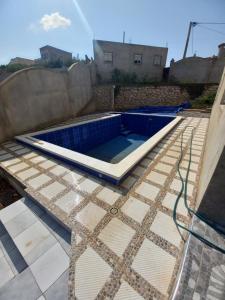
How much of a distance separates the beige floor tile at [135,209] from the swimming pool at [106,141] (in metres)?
0.48

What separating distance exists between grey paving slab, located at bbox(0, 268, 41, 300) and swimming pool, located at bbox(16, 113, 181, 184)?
1581mm

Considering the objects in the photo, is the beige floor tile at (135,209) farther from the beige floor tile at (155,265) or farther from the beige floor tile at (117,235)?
the beige floor tile at (155,265)

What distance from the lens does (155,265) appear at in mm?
1361

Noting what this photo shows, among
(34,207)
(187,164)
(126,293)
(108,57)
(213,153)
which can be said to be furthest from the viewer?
(108,57)

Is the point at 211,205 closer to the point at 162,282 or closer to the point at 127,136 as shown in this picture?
the point at 162,282

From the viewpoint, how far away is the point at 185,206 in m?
1.99

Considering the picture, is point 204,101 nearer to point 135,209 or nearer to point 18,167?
point 135,209

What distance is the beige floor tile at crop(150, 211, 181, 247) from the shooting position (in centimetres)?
159

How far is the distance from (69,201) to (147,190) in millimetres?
1270

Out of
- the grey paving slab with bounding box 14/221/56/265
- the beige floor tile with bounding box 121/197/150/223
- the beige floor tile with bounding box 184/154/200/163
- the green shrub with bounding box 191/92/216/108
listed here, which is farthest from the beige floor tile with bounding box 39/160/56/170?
the green shrub with bounding box 191/92/216/108

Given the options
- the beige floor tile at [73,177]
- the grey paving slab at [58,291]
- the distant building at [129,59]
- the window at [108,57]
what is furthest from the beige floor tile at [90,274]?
the window at [108,57]

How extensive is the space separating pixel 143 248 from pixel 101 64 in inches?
529

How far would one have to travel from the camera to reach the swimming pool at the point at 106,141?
280cm

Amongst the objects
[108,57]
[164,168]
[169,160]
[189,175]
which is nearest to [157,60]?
[108,57]
